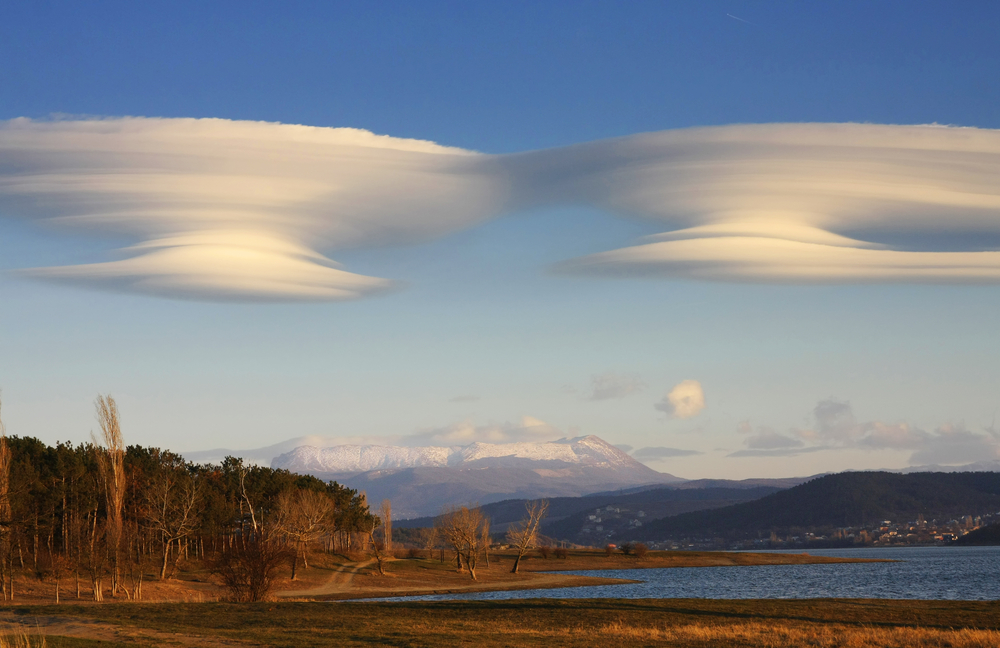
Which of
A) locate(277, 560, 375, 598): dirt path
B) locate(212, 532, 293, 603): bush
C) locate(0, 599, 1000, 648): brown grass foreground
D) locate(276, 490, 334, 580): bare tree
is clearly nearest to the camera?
locate(0, 599, 1000, 648): brown grass foreground

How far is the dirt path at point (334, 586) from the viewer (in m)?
83.0

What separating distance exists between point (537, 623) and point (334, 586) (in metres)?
55.0

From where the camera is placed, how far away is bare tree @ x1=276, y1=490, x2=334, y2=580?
317 feet

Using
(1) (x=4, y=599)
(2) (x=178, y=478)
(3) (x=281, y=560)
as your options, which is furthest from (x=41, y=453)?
(3) (x=281, y=560)

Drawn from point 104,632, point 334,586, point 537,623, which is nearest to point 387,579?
point 334,586

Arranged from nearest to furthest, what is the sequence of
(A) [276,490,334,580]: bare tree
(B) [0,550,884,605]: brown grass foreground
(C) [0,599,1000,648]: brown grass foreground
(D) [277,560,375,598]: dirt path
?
(C) [0,599,1000,648]: brown grass foreground, (B) [0,550,884,605]: brown grass foreground, (D) [277,560,375,598]: dirt path, (A) [276,490,334,580]: bare tree

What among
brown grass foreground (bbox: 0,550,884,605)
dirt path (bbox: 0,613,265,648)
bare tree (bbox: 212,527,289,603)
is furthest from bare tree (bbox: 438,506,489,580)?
dirt path (bbox: 0,613,265,648)

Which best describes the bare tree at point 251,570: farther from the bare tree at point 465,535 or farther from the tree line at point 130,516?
the bare tree at point 465,535

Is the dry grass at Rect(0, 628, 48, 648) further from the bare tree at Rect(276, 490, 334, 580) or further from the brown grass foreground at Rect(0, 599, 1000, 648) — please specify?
the bare tree at Rect(276, 490, 334, 580)

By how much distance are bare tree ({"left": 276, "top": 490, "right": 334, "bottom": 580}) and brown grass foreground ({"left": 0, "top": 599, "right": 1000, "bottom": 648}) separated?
4337cm

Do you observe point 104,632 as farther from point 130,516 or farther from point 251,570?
point 130,516

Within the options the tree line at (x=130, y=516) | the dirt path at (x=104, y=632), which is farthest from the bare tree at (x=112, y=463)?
the dirt path at (x=104, y=632)

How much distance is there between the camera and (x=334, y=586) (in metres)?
94.3

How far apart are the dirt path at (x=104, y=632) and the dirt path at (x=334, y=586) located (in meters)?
42.5
